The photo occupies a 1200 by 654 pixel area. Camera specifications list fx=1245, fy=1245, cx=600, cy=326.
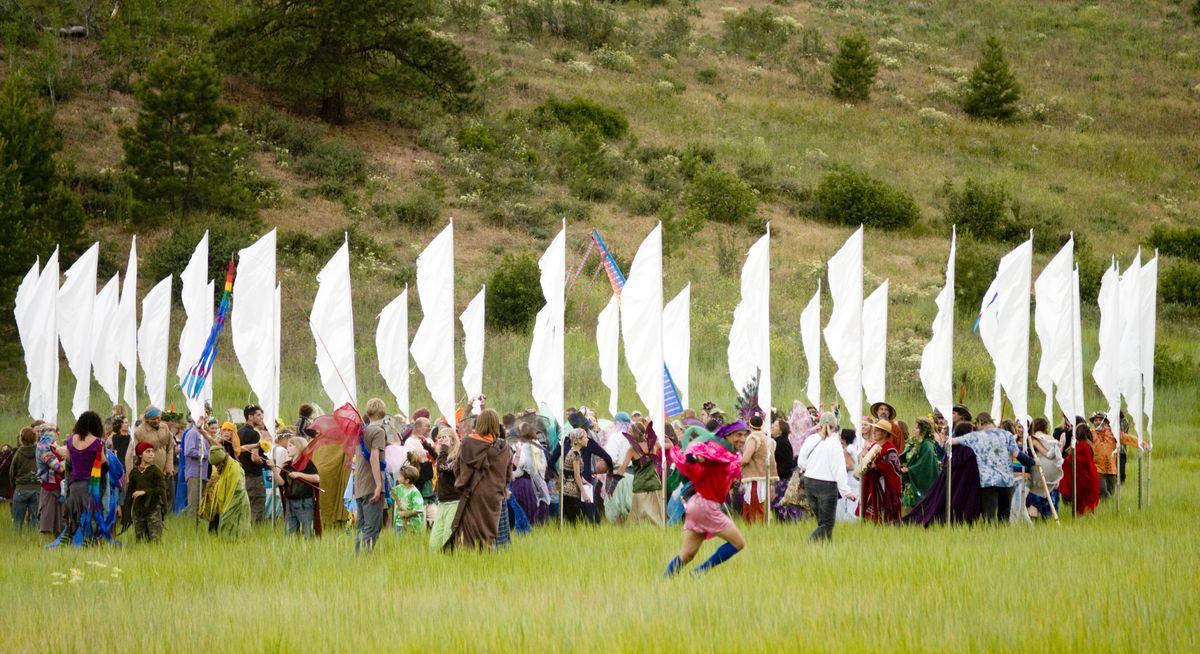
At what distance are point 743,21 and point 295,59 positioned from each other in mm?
46270

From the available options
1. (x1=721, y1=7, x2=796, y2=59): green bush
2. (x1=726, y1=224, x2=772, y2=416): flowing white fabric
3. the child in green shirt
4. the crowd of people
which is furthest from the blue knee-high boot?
(x1=721, y1=7, x2=796, y2=59): green bush

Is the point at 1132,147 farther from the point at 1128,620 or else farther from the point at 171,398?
the point at 1128,620

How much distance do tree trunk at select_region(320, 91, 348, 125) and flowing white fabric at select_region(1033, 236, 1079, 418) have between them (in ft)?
136

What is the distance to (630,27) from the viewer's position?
275 ft

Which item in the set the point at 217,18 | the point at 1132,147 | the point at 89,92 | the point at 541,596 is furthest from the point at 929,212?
the point at 541,596

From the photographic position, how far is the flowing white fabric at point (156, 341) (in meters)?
20.2

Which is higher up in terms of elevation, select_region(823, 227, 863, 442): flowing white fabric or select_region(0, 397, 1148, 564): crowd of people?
select_region(823, 227, 863, 442): flowing white fabric

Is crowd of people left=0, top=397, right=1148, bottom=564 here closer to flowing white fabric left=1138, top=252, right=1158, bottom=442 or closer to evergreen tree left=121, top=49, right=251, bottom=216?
flowing white fabric left=1138, top=252, right=1158, bottom=442

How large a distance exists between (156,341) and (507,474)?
9903mm

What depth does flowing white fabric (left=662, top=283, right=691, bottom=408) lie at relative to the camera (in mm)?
20250

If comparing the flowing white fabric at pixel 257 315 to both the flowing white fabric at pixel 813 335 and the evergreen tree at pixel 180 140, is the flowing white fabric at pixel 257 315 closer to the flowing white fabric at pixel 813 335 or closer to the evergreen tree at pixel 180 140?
the flowing white fabric at pixel 813 335

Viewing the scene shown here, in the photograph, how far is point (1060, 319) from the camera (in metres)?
18.7

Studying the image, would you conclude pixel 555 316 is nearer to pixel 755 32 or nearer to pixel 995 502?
pixel 995 502

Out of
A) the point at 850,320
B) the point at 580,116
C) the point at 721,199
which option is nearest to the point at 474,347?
the point at 850,320
